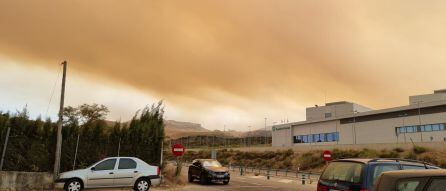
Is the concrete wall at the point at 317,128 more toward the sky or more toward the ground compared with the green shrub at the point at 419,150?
more toward the sky

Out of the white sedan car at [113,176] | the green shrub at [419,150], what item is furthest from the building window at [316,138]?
the white sedan car at [113,176]

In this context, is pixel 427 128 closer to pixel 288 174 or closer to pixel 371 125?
pixel 371 125

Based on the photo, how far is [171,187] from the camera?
2397 centimetres

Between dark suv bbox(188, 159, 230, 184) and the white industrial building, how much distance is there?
1730 inches

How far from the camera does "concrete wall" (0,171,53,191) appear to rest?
18.7 meters

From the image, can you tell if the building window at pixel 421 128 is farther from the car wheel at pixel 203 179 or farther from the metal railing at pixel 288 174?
the car wheel at pixel 203 179

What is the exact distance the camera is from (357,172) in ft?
29.1

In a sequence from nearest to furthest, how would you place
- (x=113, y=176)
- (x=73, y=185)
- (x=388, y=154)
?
(x=73, y=185) → (x=113, y=176) → (x=388, y=154)

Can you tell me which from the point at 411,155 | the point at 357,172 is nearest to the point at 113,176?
the point at 357,172

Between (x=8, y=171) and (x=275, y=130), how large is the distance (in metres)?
81.3

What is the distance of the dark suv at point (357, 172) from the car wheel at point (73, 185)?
12.6 m

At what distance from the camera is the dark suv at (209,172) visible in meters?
26.6

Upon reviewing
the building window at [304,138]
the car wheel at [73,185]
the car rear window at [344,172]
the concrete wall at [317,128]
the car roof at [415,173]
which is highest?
the concrete wall at [317,128]

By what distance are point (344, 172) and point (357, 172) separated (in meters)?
0.44
